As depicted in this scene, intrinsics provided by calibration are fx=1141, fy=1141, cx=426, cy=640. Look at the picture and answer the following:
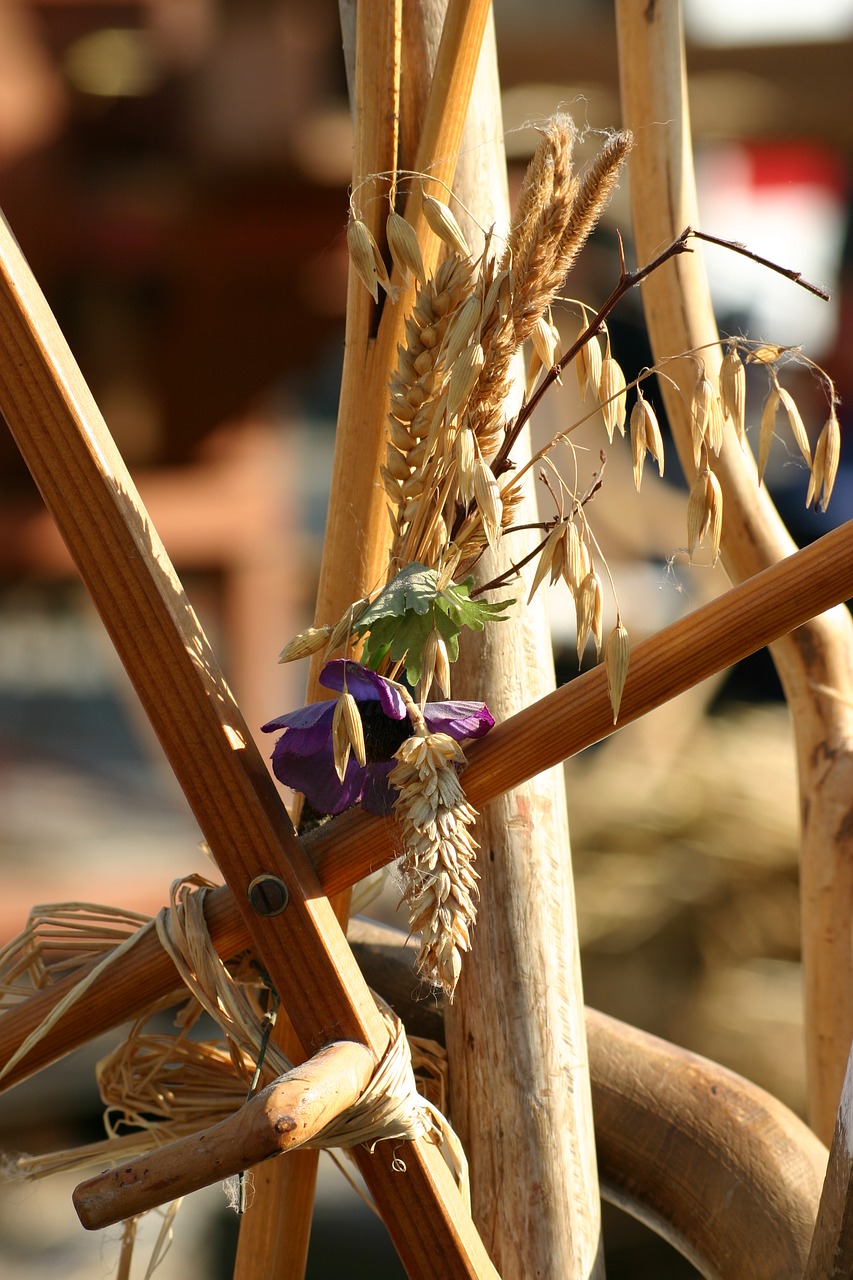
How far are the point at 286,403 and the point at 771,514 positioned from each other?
1.74 metres

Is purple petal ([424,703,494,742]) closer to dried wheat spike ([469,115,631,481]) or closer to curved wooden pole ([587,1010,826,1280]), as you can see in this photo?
dried wheat spike ([469,115,631,481])

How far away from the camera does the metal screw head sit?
33cm

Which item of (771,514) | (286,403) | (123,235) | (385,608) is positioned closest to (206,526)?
(286,403)

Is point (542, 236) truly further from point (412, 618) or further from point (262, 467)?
point (262, 467)

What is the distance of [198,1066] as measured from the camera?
0.44 metres

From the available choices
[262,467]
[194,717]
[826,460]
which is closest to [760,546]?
[826,460]

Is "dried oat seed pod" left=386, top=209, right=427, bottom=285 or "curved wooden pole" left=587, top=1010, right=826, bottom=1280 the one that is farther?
"curved wooden pole" left=587, top=1010, right=826, bottom=1280

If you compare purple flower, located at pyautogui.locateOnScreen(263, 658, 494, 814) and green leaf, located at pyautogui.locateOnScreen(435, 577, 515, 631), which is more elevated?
green leaf, located at pyautogui.locateOnScreen(435, 577, 515, 631)

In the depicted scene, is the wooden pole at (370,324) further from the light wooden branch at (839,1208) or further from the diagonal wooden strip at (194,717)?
the light wooden branch at (839,1208)

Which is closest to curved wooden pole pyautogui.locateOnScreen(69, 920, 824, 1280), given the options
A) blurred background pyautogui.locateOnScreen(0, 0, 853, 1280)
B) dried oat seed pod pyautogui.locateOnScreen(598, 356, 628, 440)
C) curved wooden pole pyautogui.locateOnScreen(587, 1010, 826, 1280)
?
curved wooden pole pyautogui.locateOnScreen(587, 1010, 826, 1280)

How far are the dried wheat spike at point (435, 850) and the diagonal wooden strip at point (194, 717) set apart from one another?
4 centimetres

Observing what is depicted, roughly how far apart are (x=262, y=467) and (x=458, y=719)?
72.9 inches

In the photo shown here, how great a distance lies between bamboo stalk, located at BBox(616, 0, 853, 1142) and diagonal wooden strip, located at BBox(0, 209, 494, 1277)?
0.21 meters

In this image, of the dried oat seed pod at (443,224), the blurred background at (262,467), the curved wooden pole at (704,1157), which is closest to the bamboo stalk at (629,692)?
the dried oat seed pod at (443,224)
